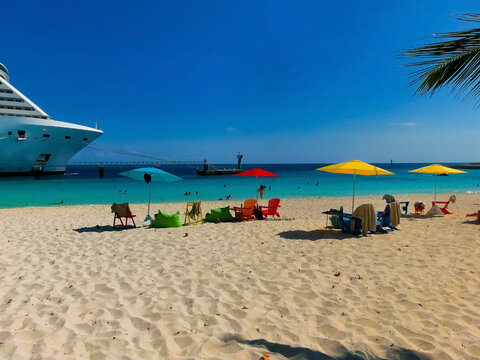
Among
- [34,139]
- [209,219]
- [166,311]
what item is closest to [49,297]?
[166,311]

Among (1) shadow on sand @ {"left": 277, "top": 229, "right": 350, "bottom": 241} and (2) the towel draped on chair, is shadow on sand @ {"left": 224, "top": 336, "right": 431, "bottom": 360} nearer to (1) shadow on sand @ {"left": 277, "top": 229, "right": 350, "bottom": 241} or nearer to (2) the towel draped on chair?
(1) shadow on sand @ {"left": 277, "top": 229, "right": 350, "bottom": 241}

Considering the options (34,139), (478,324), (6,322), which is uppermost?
(34,139)

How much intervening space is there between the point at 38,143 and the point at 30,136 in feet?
6.07

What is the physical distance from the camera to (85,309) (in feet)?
11.2

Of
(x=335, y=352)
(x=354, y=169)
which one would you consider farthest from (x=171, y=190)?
(x=335, y=352)

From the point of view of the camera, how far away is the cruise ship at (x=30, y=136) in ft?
126

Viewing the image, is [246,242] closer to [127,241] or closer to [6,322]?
[127,241]

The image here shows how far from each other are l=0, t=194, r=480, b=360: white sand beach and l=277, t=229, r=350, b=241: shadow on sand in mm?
Result: 422

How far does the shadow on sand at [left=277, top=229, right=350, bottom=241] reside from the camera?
708 centimetres

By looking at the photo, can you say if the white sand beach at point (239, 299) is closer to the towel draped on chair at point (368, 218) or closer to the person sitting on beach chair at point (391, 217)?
the towel draped on chair at point (368, 218)

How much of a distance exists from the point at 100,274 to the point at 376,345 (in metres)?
4.00

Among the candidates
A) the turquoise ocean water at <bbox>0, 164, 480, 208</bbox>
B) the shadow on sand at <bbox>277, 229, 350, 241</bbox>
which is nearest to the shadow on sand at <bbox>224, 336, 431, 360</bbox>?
the shadow on sand at <bbox>277, 229, 350, 241</bbox>

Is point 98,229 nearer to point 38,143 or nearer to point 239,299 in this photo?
point 239,299

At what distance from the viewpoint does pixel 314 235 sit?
7418 mm
